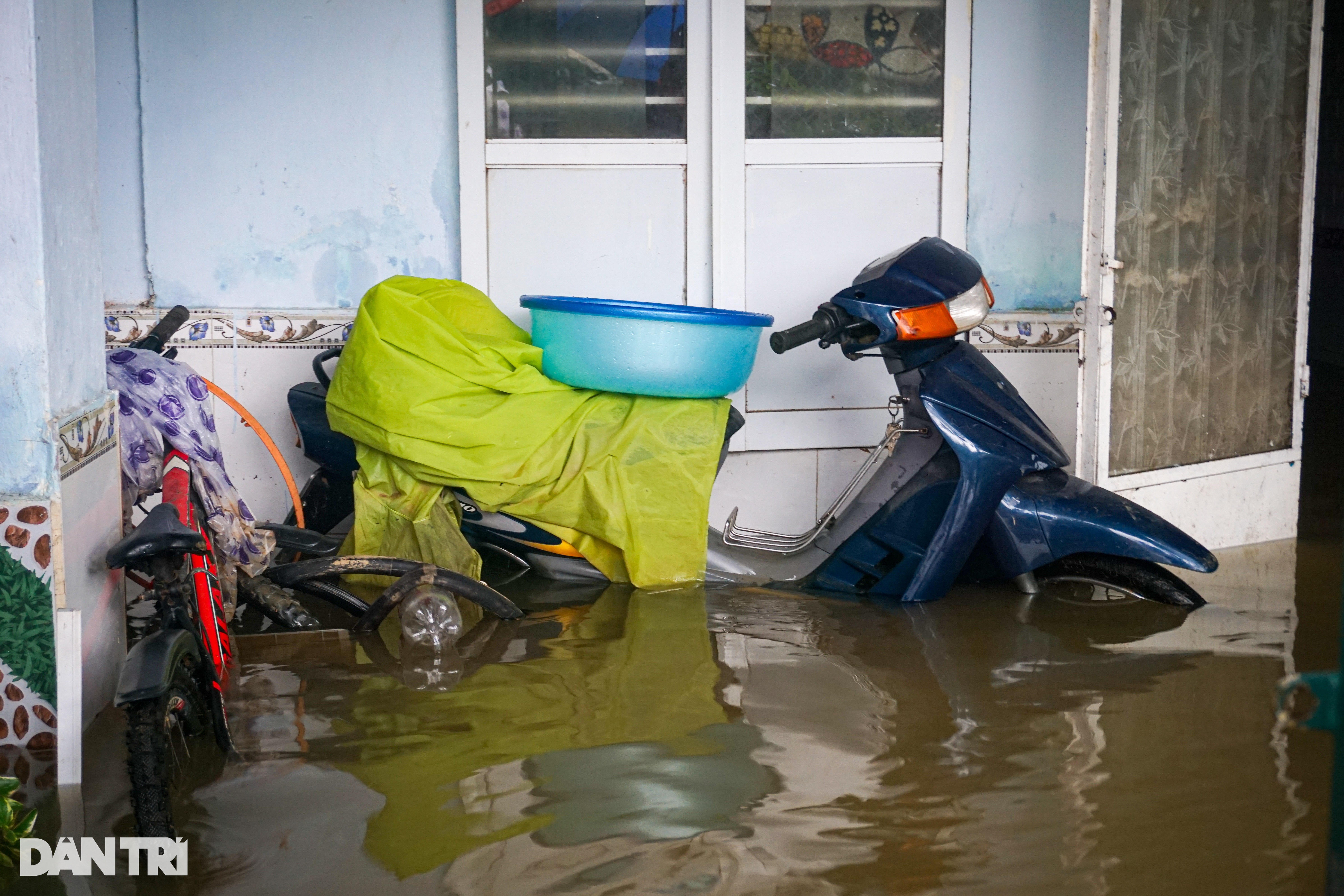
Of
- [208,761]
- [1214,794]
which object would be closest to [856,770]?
[1214,794]

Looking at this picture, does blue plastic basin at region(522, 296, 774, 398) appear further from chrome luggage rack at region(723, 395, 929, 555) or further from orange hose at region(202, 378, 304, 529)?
orange hose at region(202, 378, 304, 529)

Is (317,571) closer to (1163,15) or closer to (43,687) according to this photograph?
(43,687)

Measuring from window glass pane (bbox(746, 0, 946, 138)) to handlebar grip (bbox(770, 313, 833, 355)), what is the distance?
1054mm

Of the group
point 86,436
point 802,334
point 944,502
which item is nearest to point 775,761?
point 944,502

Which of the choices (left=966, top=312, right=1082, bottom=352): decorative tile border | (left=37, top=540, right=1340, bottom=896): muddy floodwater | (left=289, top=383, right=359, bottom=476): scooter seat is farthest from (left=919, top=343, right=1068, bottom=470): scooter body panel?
(left=289, top=383, right=359, bottom=476): scooter seat

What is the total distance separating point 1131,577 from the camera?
327cm

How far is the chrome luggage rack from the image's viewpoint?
11.1 feet

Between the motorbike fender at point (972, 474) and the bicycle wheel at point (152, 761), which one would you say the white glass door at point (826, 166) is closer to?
the motorbike fender at point (972, 474)

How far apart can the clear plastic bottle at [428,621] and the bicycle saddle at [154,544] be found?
3.05ft

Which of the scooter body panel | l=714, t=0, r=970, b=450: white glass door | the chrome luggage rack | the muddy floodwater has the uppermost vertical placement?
l=714, t=0, r=970, b=450: white glass door

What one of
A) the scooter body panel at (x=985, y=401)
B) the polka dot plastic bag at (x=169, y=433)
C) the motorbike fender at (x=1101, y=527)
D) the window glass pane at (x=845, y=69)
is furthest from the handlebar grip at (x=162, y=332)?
the motorbike fender at (x=1101, y=527)

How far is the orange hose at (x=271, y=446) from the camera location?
2.94m

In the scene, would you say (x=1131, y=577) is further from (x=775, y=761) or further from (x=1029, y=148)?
(x=1029, y=148)

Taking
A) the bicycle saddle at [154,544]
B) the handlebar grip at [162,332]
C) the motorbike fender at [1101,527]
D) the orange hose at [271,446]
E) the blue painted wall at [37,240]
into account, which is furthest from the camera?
the motorbike fender at [1101,527]
